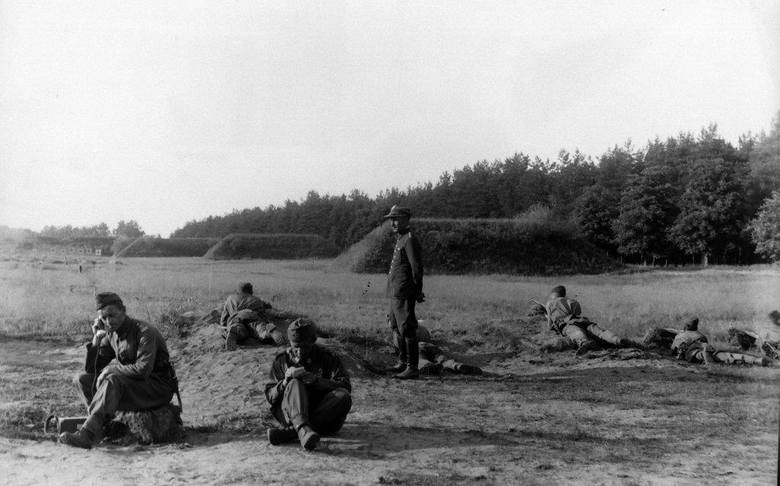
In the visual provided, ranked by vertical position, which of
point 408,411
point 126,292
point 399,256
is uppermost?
point 399,256

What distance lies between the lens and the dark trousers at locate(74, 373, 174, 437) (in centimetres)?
504

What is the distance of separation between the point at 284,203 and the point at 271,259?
1.36m

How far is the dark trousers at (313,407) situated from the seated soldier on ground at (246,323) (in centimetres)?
413

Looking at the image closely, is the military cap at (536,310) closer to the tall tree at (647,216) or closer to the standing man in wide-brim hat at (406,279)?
the tall tree at (647,216)

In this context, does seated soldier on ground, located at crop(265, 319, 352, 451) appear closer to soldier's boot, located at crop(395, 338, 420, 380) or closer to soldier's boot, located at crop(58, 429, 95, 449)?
soldier's boot, located at crop(58, 429, 95, 449)

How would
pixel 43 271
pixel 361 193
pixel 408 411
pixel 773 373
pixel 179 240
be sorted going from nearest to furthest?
1. pixel 408 411
2. pixel 773 373
3. pixel 43 271
4. pixel 179 240
5. pixel 361 193

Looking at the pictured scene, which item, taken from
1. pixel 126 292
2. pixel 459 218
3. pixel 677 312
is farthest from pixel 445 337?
pixel 126 292

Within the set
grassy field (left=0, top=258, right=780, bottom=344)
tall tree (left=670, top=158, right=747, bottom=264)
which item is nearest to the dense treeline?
tall tree (left=670, top=158, right=747, bottom=264)

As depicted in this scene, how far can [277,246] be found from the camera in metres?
14.6

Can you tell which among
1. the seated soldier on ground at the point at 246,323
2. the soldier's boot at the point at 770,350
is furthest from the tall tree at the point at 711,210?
the seated soldier on ground at the point at 246,323

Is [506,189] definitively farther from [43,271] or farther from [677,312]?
[43,271]

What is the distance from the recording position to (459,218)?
49.4 ft

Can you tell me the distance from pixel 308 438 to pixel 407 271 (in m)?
3.65

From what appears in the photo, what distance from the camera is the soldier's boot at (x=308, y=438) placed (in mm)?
4828
